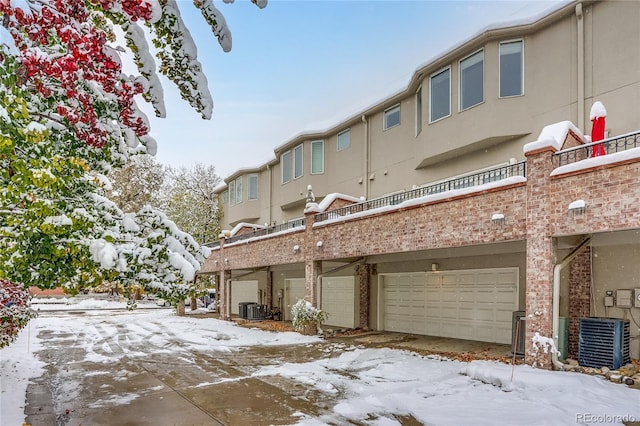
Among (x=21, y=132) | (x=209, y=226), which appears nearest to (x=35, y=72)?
(x=21, y=132)

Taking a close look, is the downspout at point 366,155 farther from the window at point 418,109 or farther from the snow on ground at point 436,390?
the snow on ground at point 436,390

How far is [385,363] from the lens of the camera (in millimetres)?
10891

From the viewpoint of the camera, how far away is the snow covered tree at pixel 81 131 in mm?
3852

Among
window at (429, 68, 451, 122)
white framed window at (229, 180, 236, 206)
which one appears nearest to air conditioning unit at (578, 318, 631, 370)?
window at (429, 68, 451, 122)

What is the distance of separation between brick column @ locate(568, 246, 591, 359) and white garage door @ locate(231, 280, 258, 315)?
19152 mm

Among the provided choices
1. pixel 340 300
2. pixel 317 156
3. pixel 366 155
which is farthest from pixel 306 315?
pixel 317 156

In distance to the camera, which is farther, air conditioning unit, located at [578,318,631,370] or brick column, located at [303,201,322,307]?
brick column, located at [303,201,322,307]

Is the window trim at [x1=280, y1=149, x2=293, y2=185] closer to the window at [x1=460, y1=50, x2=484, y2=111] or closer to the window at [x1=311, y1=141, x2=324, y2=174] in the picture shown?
the window at [x1=311, y1=141, x2=324, y2=174]

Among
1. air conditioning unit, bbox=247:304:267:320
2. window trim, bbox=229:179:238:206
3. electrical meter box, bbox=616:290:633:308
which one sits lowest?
air conditioning unit, bbox=247:304:267:320

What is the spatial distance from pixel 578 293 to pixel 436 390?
16.8 feet

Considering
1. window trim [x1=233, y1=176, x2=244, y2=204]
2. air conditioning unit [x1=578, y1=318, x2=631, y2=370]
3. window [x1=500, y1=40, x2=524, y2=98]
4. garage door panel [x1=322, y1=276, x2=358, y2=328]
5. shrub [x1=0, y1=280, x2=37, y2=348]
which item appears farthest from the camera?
window trim [x1=233, y1=176, x2=244, y2=204]

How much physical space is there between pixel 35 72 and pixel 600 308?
11876mm

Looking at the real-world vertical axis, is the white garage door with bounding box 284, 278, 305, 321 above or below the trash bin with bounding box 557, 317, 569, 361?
below

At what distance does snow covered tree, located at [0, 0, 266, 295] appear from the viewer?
385cm
